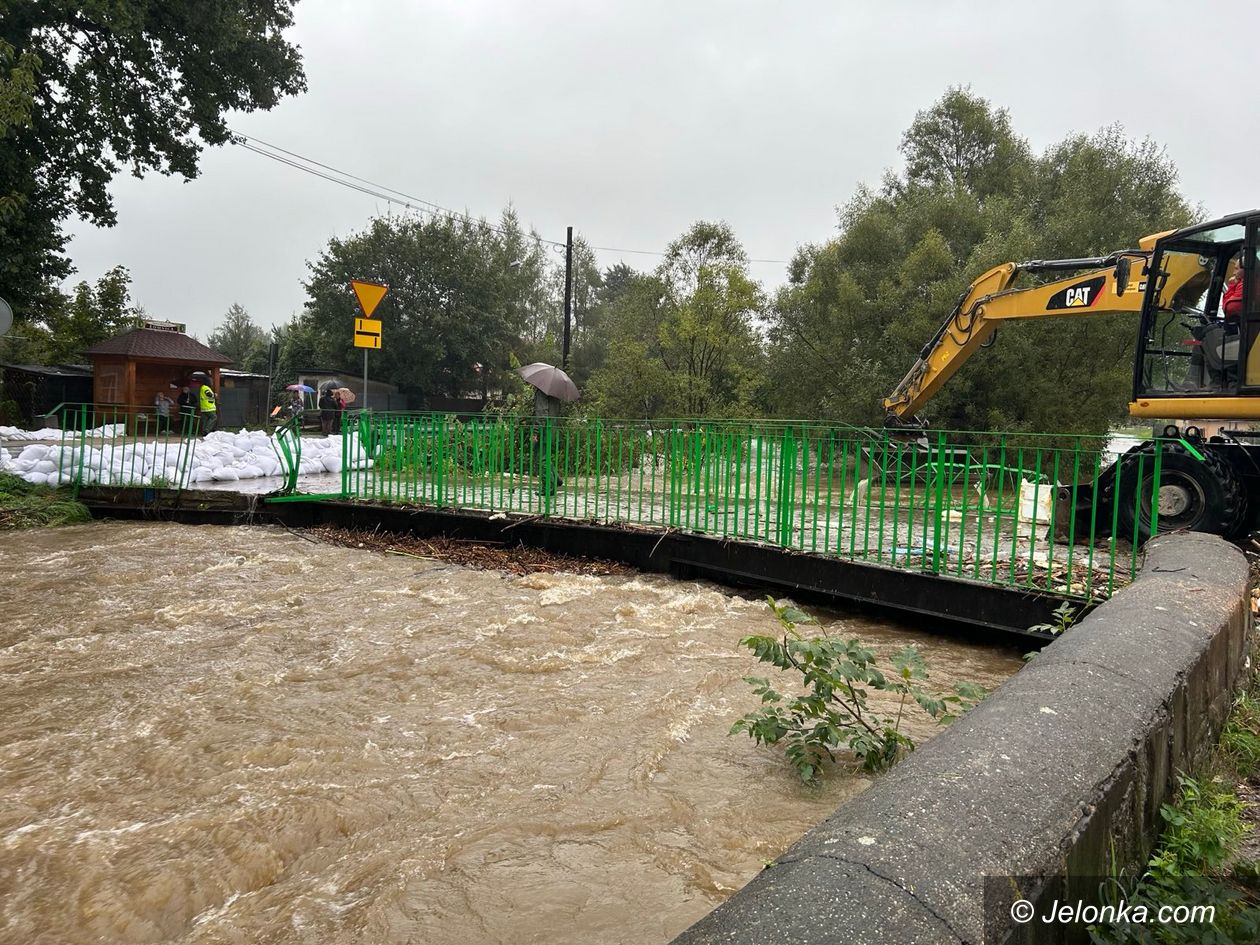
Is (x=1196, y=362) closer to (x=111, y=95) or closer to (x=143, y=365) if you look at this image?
(x=111, y=95)

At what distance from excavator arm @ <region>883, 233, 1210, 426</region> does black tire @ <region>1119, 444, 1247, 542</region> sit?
184 centimetres

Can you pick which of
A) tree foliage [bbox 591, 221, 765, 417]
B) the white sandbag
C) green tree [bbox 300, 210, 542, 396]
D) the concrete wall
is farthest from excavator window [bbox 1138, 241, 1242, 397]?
green tree [bbox 300, 210, 542, 396]

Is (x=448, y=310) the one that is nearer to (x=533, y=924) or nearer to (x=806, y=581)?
(x=806, y=581)

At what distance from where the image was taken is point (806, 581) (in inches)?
284

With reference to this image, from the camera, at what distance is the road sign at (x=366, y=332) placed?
10.7 meters

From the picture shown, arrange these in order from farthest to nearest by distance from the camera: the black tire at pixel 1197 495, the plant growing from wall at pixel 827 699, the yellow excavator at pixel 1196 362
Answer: the yellow excavator at pixel 1196 362
the black tire at pixel 1197 495
the plant growing from wall at pixel 827 699

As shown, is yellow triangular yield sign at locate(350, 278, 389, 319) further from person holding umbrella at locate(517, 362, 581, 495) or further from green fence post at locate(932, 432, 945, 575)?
green fence post at locate(932, 432, 945, 575)

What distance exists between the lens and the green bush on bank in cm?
1073

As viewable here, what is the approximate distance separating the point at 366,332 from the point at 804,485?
257 inches

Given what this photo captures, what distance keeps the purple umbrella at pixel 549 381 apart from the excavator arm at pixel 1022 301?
15.5 ft

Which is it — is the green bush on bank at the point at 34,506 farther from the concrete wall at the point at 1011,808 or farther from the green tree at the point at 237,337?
the green tree at the point at 237,337

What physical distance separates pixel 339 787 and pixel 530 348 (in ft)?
117

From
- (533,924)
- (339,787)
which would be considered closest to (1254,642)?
(533,924)

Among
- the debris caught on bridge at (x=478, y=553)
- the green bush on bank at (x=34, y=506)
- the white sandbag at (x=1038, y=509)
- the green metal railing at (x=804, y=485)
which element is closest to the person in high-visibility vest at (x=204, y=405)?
the green bush on bank at (x=34, y=506)
